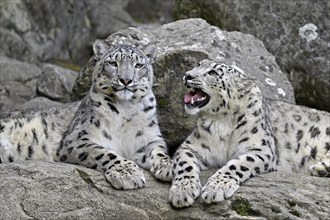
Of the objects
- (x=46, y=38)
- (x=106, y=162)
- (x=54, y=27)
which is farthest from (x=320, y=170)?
(x=54, y=27)

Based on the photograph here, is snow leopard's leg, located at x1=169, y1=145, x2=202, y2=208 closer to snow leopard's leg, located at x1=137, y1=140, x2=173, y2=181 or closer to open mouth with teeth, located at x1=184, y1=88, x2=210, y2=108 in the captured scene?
snow leopard's leg, located at x1=137, y1=140, x2=173, y2=181

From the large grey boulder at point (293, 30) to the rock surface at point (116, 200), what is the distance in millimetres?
3660

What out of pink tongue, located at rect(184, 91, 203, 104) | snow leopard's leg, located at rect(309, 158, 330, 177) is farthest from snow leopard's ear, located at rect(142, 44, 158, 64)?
snow leopard's leg, located at rect(309, 158, 330, 177)

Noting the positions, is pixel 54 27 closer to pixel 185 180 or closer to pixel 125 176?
pixel 125 176

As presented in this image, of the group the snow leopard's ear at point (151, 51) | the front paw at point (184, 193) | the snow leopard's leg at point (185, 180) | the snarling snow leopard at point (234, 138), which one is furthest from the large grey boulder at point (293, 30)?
the front paw at point (184, 193)

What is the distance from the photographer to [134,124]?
10266 mm

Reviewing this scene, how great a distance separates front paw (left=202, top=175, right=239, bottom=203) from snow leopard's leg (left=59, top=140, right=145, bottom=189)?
2.26 feet

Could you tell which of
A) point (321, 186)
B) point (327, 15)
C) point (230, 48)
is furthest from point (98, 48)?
point (327, 15)

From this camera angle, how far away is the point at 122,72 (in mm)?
9969

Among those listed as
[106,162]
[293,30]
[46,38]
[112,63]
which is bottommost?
[46,38]

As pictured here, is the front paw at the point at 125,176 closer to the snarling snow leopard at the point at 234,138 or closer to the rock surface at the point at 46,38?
the snarling snow leopard at the point at 234,138

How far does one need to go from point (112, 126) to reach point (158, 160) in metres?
0.74

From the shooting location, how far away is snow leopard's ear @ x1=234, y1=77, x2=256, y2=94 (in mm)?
9906

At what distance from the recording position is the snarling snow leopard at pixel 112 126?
9.93 metres
